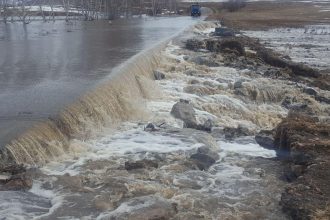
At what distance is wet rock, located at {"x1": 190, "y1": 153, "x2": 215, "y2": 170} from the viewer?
979cm

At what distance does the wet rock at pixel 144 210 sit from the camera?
289 inches

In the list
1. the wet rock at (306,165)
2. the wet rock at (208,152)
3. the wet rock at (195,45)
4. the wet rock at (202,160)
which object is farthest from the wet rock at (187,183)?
the wet rock at (195,45)

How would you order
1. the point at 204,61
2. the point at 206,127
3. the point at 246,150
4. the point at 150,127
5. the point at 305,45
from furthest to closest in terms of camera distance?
1. the point at 305,45
2. the point at 204,61
3. the point at 206,127
4. the point at 150,127
5. the point at 246,150

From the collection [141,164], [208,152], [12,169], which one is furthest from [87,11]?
[12,169]

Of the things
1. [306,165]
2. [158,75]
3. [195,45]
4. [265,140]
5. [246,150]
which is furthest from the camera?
[195,45]

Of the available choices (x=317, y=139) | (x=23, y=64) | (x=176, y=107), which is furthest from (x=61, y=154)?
(x=23, y=64)

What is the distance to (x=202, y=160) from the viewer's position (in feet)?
32.8

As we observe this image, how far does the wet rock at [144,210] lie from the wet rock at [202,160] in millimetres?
1964

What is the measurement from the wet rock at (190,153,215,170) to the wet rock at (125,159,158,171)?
34.3 inches

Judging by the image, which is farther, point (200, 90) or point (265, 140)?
point (200, 90)

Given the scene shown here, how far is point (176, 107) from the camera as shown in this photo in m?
13.7

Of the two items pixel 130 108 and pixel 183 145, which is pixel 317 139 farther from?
pixel 130 108

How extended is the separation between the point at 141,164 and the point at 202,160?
1.35m

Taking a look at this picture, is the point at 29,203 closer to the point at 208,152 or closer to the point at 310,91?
the point at 208,152
